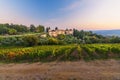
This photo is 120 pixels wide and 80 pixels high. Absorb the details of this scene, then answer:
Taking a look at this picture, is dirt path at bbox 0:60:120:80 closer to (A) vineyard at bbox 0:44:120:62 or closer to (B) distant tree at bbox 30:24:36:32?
(A) vineyard at bbox 0:44:120:62

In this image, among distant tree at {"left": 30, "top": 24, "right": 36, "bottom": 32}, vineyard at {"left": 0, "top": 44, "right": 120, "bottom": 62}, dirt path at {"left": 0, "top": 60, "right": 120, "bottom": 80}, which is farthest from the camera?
distant tree at {"left": 30, "top": 24, "right": 36, "bottom": 32}

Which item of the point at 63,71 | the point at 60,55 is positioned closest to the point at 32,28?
the point at 60,55

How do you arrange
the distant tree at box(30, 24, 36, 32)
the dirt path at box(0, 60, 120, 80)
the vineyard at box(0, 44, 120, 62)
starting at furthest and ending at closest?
the distant tree at box(30, 24, 36, 32), the vineyard at box(0, 44, 120, 62), the dirt path at box(0, 60, 120, 80)

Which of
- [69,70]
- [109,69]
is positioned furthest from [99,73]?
[69,70]

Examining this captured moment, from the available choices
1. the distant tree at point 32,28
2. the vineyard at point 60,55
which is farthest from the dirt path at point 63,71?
the distant tree at point 32,28

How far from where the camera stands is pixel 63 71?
17.6 metres

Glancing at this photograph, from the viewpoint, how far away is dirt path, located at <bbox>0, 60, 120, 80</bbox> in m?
15.8

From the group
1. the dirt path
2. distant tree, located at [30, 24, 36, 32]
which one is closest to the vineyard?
the dirt path

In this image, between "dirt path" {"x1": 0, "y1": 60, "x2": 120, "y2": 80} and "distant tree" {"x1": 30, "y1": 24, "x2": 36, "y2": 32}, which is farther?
"distant tree" {"x1": 30, "y1": 24, "x2": 36, "y2": 32}

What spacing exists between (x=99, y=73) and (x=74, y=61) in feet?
17.2

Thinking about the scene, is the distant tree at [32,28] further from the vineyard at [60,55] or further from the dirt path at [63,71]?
the dirt path at [63,71]

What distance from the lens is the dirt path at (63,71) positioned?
51.9 feet

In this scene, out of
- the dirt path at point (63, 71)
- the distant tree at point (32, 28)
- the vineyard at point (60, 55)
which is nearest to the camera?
the dirt path at point (63, 71)

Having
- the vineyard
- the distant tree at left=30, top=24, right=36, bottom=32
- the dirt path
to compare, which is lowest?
the dirt path
